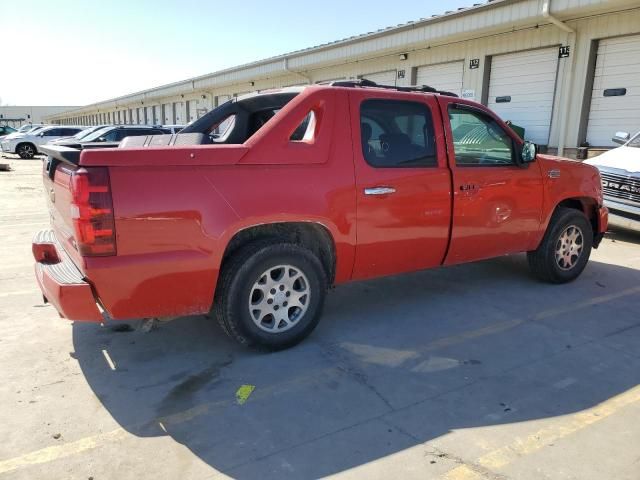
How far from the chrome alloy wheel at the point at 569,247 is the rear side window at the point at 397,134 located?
2.11 metres

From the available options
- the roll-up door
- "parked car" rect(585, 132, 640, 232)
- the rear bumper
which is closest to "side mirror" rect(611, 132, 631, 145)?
"parked car" rect(585, 132, 640, 232)

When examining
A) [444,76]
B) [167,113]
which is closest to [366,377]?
[444,76]

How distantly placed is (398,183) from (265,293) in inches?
54.8

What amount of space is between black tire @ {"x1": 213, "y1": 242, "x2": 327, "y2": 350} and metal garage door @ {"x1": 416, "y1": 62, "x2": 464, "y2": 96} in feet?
39.5

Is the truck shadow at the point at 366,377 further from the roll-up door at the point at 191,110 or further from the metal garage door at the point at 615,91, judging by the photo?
the roll-up door at the point at 191,110

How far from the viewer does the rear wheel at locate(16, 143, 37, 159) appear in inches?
1039

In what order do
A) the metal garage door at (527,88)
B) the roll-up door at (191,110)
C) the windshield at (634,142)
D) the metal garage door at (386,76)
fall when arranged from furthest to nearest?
the roll-up door at (191,110)
the metal garage door at (386,76)
the metal garage door at (527,88)
the windshield at (634,142)

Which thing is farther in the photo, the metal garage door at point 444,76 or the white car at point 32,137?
the white car at point 32,137

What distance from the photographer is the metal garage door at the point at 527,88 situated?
492 inches

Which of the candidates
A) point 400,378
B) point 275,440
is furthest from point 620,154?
point 275,440

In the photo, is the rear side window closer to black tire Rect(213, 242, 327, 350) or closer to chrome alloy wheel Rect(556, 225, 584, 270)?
black tire Rect(213, 242, 327, 350)

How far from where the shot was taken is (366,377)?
11.5ft

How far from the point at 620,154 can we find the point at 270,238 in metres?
7.38

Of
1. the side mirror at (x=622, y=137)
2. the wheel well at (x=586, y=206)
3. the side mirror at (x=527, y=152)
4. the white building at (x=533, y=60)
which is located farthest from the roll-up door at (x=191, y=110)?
the side mirror at (x=527, y=152)
